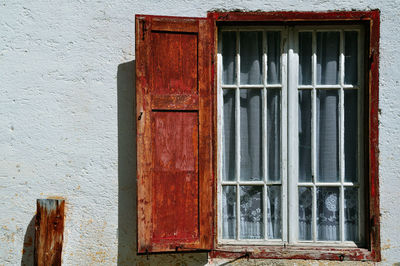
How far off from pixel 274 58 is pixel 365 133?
905 millimetres

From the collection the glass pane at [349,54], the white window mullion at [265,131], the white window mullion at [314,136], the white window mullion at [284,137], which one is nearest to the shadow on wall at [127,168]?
the white window mullion at [265,131]

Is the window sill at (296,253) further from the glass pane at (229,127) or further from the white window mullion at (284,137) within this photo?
the glass pane at (229,127)

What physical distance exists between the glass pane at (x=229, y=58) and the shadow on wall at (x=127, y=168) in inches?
28.2

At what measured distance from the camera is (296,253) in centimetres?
305

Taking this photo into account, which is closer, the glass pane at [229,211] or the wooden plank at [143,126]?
the wooden plank at [143,126]

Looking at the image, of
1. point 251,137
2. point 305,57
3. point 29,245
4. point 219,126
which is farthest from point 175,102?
point 29,245

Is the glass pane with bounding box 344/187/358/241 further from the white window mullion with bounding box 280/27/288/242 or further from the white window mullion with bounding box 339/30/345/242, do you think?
the white window mullion with bounding box 280/27/288/242

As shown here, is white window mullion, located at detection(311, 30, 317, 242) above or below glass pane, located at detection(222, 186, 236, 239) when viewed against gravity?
above

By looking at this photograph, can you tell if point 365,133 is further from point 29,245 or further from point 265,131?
point 29,245

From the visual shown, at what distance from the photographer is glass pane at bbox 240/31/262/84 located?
3.18 m

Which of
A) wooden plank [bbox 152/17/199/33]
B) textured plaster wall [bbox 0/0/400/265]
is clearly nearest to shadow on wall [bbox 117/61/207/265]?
textured plaster wall [bbox 0/0/400/265]

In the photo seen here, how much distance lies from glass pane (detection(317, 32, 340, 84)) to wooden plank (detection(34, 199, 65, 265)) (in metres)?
2.24

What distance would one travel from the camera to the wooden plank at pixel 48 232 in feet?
9.80

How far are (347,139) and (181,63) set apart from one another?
142 centimetres
